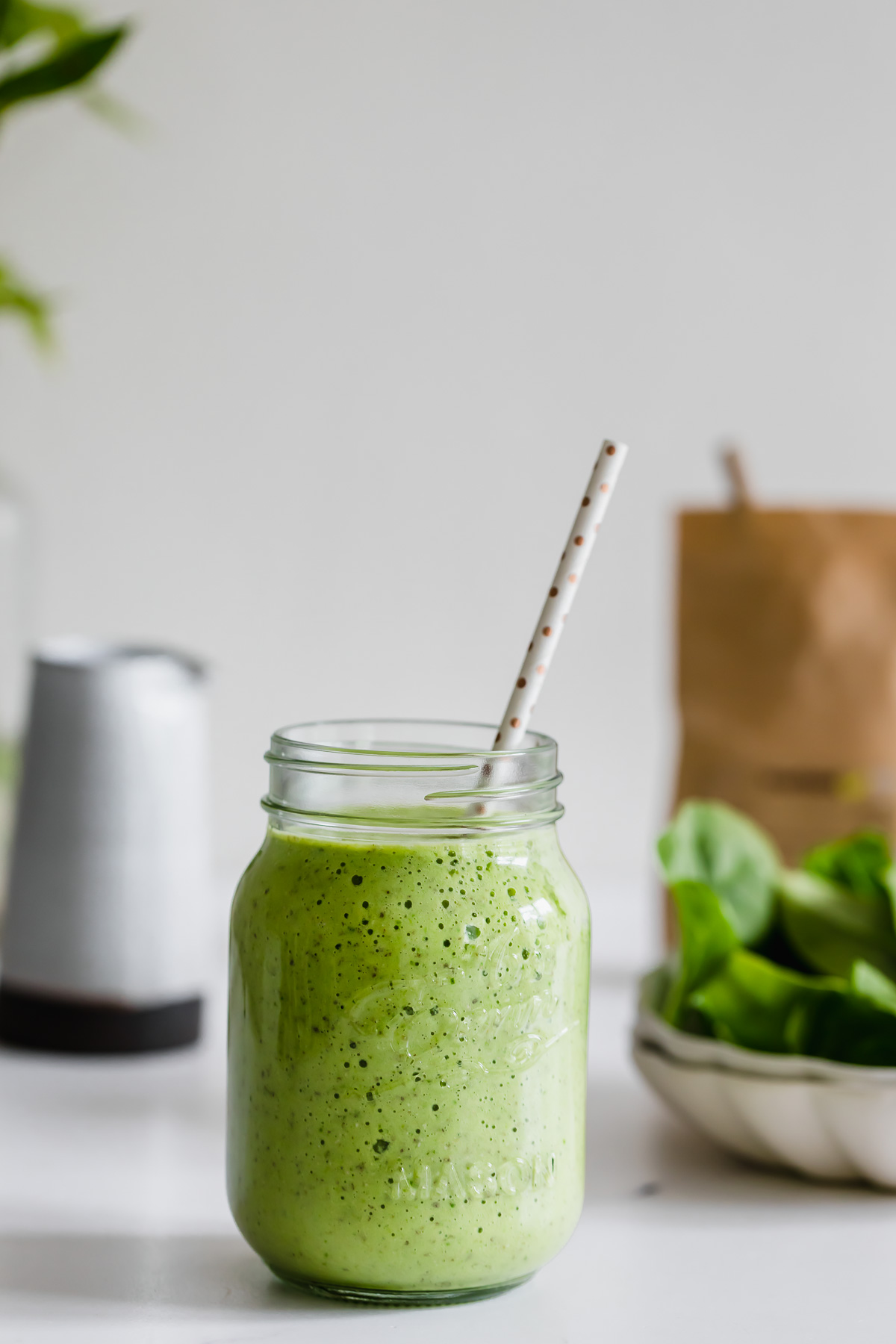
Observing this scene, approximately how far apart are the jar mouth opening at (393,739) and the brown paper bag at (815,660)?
0.45 metres

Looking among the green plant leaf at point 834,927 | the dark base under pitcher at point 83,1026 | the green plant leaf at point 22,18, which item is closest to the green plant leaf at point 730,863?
the green plant leaf at point 834,927

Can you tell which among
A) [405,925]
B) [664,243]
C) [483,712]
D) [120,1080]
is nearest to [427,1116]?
[405,925]

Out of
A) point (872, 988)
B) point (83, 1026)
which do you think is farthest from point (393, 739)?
point (83, 1026)

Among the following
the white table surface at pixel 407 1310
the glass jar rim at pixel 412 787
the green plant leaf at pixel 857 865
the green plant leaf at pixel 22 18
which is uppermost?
the green plant leaf at pixel 22 18

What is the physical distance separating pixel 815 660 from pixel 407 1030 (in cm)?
60

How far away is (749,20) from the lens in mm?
1434

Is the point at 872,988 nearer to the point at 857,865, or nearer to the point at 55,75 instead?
the point at 857,865

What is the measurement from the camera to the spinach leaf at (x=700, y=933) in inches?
26.7

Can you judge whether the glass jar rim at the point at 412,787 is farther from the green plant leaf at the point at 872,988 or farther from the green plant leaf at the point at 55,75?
the green plant leaf at the point at 55,75

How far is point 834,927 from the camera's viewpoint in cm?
73

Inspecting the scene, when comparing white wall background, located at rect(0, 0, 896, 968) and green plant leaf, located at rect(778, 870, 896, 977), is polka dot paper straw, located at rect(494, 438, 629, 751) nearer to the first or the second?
green plant leaf, located at rect(778, 870, 896, 977)

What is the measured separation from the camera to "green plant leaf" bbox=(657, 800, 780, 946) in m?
0.74

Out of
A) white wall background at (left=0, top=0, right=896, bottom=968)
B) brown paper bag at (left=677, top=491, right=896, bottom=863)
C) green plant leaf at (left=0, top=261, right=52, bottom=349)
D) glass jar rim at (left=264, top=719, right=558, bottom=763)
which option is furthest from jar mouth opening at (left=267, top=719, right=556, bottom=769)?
white wall background at (left=0, top=0, right=896, bottom=968)

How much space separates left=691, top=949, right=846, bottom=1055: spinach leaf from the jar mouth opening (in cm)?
17
